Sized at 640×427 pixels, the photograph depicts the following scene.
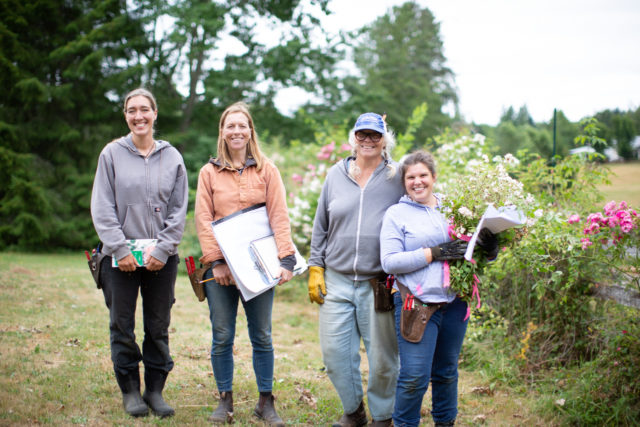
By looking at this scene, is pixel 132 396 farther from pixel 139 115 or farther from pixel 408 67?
pixel 408 67

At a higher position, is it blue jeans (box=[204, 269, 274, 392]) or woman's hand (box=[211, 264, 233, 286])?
woman's hand (box=[211, 264, 233, 286])

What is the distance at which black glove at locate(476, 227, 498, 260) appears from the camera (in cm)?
303

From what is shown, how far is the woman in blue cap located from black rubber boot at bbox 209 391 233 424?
2.43 ft

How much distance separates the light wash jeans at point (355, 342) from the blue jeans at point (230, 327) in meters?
0.40

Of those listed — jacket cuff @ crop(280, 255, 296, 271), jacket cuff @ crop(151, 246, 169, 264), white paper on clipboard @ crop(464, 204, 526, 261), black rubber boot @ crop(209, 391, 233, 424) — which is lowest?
black rubber boot @ crop(209, 391, 233, 424)

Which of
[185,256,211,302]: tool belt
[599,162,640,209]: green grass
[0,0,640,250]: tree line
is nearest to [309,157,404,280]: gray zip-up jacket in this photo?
[185,256,211,302]: tool belt

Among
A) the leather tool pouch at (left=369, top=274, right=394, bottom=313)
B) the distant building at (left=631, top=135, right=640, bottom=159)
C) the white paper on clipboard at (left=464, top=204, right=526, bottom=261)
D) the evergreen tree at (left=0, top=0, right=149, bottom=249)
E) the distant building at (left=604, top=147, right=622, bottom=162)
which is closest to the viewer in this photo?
the white paper on clipboard at (left=464, top=204, right=526, bottom=261)

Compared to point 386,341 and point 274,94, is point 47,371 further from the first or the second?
point 274,94

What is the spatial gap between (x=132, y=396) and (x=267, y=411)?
0.94m

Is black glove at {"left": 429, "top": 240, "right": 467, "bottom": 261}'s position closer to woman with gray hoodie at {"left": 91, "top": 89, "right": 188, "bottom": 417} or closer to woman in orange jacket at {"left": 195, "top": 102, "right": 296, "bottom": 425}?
woman in orange jacket at {"left": 195, "top": 102, "right": 296, "bottom": 425}

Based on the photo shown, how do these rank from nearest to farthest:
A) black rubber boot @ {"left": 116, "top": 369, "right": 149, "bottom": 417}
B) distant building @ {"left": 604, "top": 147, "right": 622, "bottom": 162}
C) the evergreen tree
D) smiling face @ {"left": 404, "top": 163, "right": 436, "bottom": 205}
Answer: smiling face @ {"left": 404, "top": 163, "right": 436, "bottom": 205}, black rubber boot @ {"left": 116, "top": 369, "right": 149, "bottom": 417}, distant building @ {"left": 604, "top": 147, "right": 622, "bottom": 162}, the evergreen tree

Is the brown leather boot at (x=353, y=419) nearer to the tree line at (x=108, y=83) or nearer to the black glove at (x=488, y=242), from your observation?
the black glove at (x=488, y=242)

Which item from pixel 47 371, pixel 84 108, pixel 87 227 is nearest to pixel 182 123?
pixel 84 108

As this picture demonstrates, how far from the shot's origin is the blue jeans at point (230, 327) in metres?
3.49
